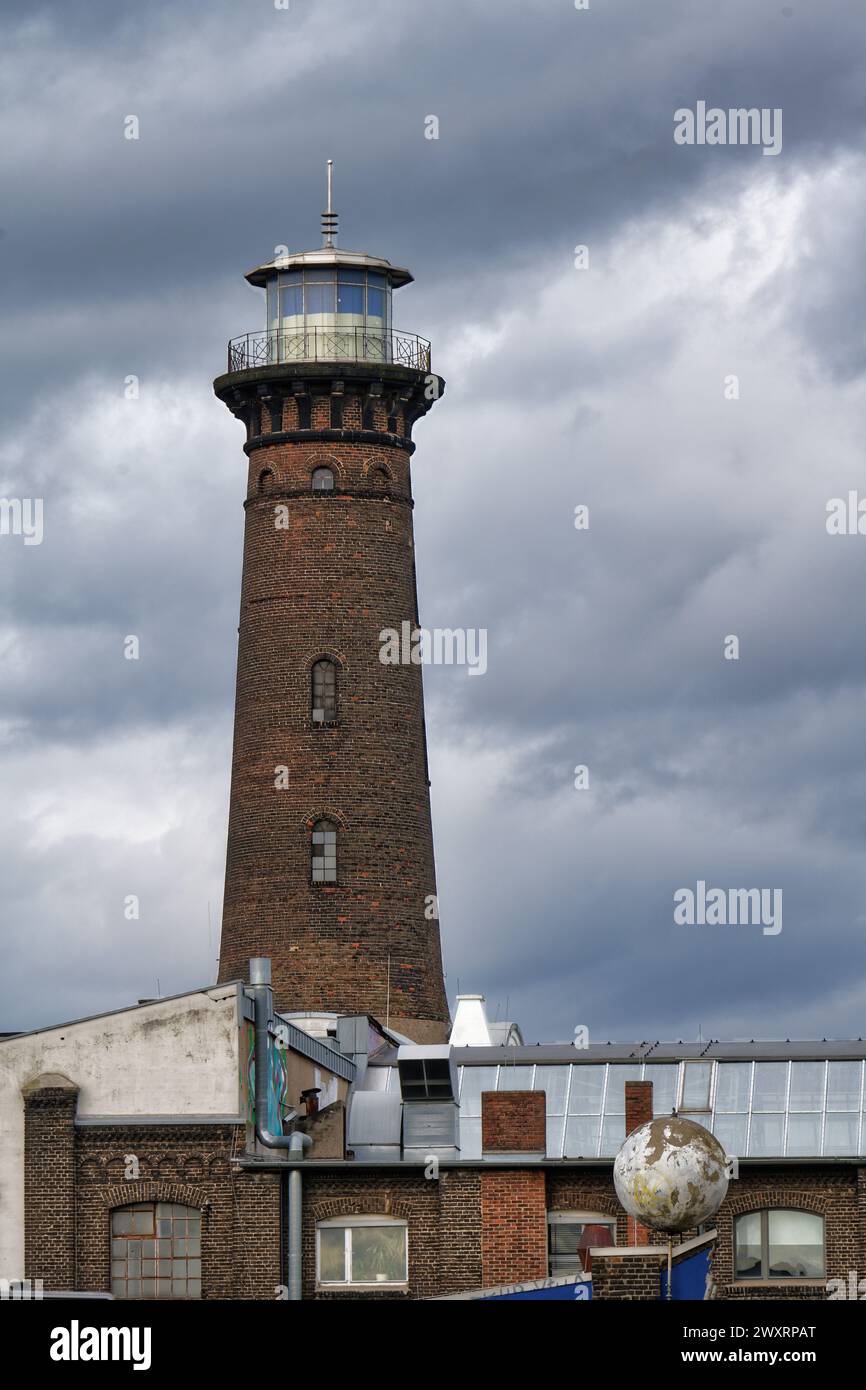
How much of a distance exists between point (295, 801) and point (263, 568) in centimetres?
557

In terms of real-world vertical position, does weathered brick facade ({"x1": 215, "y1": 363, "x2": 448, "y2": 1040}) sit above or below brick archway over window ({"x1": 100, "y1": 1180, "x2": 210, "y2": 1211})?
above

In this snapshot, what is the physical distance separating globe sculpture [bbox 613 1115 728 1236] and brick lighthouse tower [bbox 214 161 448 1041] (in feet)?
88.1

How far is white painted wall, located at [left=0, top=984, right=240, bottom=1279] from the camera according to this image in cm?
5275

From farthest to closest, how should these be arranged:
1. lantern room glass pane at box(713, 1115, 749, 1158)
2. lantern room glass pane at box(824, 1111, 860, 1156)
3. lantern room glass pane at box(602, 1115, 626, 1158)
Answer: lantern room glass pane at box(824, 1111, 860, 1156) → lantern room glass pane at box(713, 1115, 749, 1158) → lantern room glass pane at box(602, 1115, 626, 1158)

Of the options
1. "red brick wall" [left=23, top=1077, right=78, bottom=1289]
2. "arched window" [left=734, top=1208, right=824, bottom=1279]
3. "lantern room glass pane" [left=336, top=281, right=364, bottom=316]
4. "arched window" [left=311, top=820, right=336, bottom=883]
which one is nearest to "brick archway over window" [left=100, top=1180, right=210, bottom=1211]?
"red brick wall" [left=23, top=1077, right=78, bottom=1289]

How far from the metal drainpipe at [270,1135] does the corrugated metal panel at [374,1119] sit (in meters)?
1.60

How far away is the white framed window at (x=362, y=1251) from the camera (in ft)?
169

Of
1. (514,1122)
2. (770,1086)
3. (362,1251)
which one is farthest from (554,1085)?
(362,1251)

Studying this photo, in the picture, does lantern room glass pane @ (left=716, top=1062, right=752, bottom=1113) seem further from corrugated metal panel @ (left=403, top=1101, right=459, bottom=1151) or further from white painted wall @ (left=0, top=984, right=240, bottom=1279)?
white painted wall @ (left=0, top=984, right=240, bottom=1279)

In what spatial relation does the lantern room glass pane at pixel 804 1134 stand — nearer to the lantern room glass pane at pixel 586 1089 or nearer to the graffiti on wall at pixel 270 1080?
the lantern room glass pane at pixel 586 1089

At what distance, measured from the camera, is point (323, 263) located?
68.9 metres
